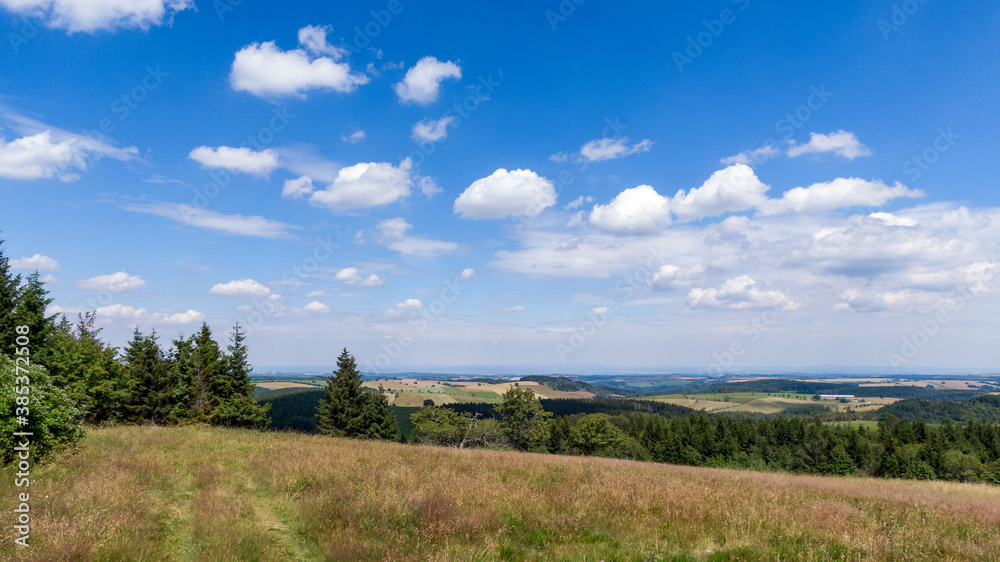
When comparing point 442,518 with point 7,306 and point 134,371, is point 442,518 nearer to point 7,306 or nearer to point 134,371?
point 7,306

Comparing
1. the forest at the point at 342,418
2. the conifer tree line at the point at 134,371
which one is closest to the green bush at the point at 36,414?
the forest at the point at 342,418

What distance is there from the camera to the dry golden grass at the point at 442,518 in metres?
6.54

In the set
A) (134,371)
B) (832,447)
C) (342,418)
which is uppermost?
(134,371)

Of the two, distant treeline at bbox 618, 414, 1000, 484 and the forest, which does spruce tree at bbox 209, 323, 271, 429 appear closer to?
the forest

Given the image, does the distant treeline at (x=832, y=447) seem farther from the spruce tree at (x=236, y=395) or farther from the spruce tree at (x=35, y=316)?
the spruce tree at (x=35, y=316)

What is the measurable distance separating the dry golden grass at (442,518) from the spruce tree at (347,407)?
45.4 m

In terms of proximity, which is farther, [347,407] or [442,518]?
[347,407]

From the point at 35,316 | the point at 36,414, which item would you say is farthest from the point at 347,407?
the point at 36,414

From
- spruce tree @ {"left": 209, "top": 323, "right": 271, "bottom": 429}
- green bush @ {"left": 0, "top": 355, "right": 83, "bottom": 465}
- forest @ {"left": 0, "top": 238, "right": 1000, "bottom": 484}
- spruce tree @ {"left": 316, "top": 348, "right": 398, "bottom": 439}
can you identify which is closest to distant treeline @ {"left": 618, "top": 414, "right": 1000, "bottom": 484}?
forest @ {"left": 0, "top": 238, "right": 1000, "bottom": 484}

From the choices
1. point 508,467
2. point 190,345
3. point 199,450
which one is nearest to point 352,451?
point 199,450

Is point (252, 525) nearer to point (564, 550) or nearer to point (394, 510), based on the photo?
point (394, 510)

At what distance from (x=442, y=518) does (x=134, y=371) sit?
46.2 metres

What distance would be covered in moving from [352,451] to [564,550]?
36.4ft

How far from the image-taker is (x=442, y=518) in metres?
7.55
